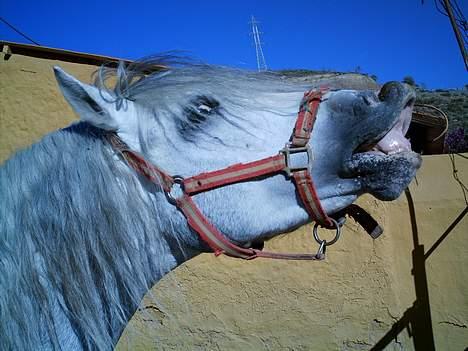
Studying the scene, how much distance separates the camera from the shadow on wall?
3.70m

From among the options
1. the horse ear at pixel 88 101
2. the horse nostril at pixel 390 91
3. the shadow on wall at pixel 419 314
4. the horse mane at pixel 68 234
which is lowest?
the shadow on wall at pixel 419 314

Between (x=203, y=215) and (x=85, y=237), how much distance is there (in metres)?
0.36

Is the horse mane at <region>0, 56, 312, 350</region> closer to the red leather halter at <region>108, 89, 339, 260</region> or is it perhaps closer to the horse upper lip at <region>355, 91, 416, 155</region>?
the red leather halter at <region>108, 89, 339, 260</region>

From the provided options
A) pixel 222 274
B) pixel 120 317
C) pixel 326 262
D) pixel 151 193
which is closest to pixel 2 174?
pixel 151 193

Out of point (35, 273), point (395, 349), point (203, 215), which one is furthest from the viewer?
point (395, 349)

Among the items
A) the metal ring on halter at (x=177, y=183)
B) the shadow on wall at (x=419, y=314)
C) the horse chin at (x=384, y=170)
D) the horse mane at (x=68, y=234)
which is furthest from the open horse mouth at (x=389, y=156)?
the shadow on wall at (x=419, y=314)

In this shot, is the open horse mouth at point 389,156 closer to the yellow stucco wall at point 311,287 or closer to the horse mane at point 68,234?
the horse mane at point 68,234

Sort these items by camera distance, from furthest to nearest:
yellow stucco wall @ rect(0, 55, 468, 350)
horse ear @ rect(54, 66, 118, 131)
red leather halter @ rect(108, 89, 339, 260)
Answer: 1. yellow stucco wall @ rect(0, 55, 468, 350)
2. red leather halter @ rect(108, 89, 339, 260)
3. horse ear @ rect(54, 66, 118, 131)

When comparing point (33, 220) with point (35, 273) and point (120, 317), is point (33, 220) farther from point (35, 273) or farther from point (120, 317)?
point (120, 317)

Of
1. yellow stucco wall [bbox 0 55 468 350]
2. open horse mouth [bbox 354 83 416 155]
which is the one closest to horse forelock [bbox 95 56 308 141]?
open horse mouth [bbox 354 83 416 155]

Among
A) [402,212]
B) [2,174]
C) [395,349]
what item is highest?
[2,174]

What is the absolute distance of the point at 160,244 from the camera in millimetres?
1364

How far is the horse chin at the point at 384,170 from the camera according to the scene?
1.30 meters

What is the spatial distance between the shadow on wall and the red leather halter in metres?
2.83
